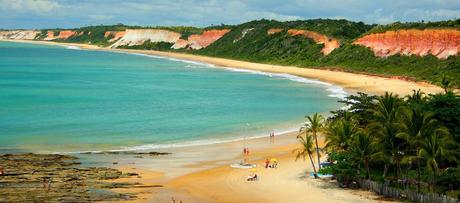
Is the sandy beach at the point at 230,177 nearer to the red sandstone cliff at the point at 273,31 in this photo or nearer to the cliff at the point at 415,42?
Result: the cliff at the point at 415,42

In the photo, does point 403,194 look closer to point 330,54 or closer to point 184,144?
point 184,144

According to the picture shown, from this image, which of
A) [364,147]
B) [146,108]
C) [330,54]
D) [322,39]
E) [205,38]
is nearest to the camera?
[364,147]

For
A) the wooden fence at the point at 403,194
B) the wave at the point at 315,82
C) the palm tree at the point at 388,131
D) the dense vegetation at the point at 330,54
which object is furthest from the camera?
the dense vegetation at the point at 330,54

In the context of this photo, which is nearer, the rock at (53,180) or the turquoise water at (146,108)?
the rock at (53,180)

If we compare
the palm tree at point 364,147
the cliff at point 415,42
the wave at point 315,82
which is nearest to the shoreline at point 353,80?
the wave at point 315,82

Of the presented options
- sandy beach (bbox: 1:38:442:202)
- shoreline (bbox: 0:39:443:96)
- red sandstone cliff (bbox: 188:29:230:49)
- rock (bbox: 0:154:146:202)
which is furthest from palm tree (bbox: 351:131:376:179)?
red sandstone cliff (bbox: 188:29:230:49)

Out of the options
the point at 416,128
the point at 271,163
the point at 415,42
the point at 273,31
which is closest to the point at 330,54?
the point at 415,42

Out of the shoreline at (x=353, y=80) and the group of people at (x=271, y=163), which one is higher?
the shoreline at (x=353, y=80)
